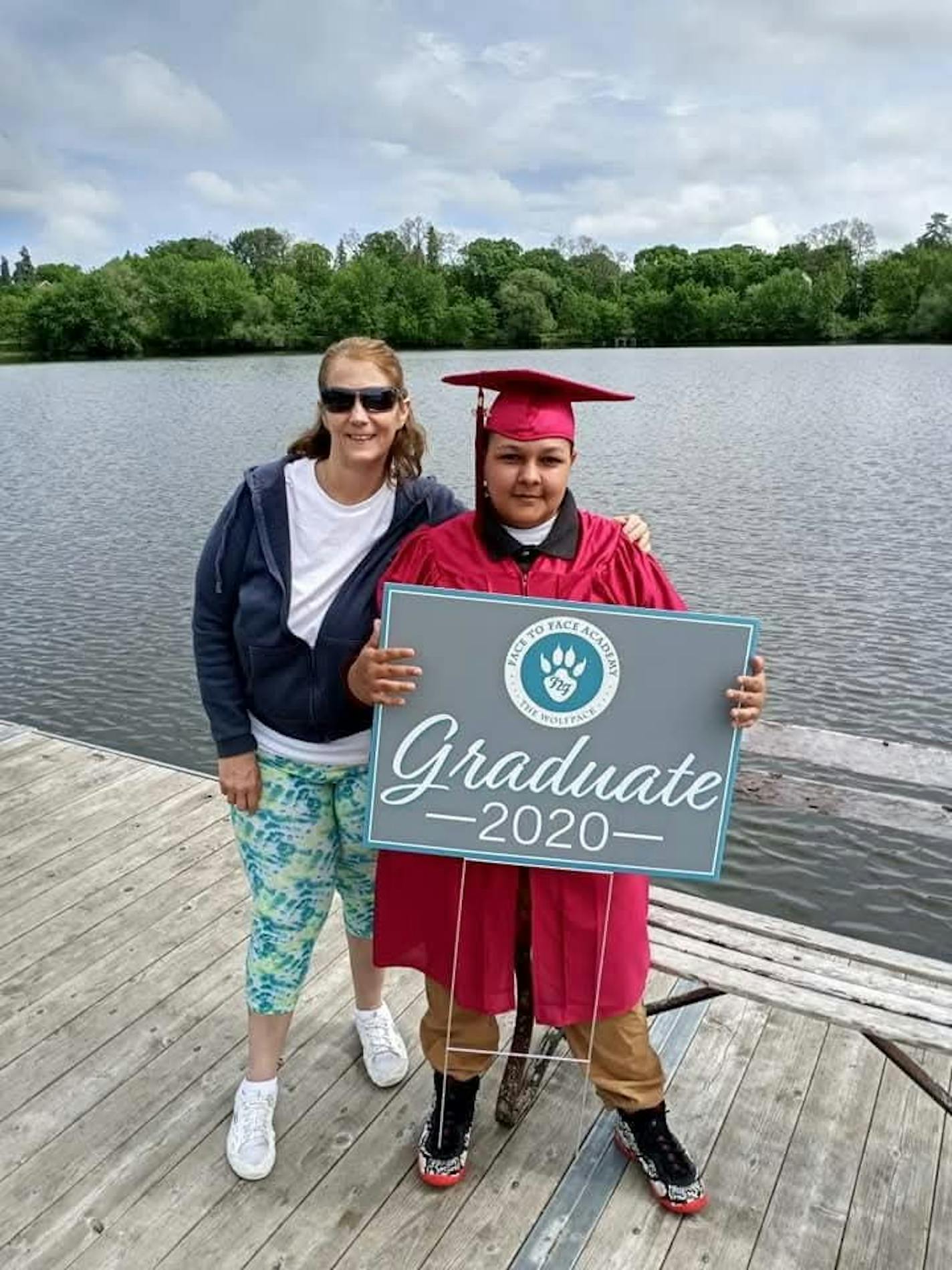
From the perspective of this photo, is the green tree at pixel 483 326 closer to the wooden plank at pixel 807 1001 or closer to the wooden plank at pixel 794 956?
the wooden plank at pixel 794 956

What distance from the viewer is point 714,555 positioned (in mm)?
11922

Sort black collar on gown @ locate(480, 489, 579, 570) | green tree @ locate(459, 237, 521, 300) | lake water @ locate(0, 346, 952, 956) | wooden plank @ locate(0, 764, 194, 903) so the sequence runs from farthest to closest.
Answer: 1. green tree @ locate(459, 237, 521, 300)
2. lake water @ locate(0, 346, 952, 956)
3. wooden plank @ locate(0, 764, 194, 903)
4. black collar on gown @ locate(480, 489, 579, 570)

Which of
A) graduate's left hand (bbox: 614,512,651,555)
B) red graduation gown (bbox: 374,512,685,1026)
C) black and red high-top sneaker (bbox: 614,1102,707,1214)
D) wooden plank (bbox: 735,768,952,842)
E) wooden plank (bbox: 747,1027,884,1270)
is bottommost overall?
wooden plank (bbox: 747,1027,884,1270)

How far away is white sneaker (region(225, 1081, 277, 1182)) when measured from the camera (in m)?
2.48

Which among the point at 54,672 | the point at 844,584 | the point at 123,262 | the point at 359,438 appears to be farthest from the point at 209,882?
the point at 123,262

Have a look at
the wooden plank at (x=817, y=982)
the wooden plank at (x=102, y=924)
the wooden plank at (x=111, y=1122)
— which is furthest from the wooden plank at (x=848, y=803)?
the wooden plank at (x=102, y=924)

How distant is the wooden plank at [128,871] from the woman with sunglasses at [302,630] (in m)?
1.38

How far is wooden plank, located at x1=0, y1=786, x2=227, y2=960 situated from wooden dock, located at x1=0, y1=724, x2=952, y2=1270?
0.04m

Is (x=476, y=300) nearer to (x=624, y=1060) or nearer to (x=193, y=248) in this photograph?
(x=193, y=248)

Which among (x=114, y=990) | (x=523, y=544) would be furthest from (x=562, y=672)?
(x=114, y=990)

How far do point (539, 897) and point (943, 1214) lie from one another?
47.6 inches

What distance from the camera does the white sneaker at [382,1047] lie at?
2.79 metres

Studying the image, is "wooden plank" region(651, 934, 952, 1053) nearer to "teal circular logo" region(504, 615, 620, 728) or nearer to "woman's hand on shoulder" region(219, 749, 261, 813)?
"teal circular logo" region(504, 615, 620, 728)

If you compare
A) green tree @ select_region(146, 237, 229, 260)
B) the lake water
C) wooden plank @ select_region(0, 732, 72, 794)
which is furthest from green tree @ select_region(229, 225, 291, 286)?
wooden plank @ select_region(0, 732, 72, 794)
